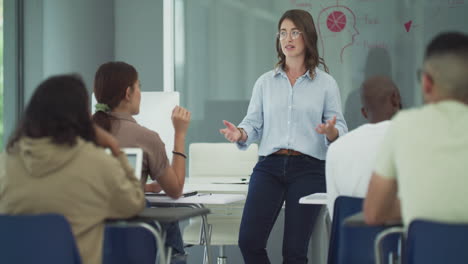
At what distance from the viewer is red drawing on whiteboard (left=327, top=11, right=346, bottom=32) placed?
17.5ft

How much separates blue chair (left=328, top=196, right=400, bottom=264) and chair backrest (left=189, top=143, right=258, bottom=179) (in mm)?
1957

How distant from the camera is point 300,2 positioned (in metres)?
5.42

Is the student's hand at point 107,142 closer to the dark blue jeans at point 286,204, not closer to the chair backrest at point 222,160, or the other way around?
the dark blue jeans at point 286,204

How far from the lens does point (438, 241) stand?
1.87 meters

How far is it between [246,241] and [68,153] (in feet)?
4.98

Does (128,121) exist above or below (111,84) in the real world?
below

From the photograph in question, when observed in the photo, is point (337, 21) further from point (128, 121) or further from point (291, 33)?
point (128, 121)

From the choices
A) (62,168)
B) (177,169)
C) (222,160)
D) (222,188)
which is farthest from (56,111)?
(222,160)

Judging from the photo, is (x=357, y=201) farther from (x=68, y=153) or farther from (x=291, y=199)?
(x=68, y=153)

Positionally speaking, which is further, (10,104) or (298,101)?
(10,104)

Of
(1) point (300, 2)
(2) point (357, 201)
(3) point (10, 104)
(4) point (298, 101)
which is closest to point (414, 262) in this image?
(2) point (357, 201)

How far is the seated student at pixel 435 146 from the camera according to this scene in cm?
187

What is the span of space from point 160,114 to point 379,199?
6.61ft

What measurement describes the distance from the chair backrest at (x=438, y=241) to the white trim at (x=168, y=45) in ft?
13.2
